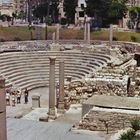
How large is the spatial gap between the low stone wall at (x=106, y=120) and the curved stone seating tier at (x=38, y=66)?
18752 millimetres

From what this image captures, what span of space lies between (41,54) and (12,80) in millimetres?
7949

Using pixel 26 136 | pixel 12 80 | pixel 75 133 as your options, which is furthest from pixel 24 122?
pixel 12 80

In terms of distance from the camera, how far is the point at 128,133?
14398 millimetres

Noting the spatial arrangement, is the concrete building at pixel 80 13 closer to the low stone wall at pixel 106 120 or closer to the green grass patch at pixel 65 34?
the green grass patch at pixel 65 34

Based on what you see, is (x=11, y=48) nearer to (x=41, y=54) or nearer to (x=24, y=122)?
(x=41, y=54)

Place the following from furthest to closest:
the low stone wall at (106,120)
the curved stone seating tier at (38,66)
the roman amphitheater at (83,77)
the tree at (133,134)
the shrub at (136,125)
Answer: the curved stone seating tier at (38,66) < the roman amphitheater at (83,77) < the low stone wall at (106,120) < the shrub at (136,125) < the tree at (133,134)

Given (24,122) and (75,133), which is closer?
(75,133)

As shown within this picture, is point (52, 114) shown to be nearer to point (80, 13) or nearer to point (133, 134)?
point (133, 134)

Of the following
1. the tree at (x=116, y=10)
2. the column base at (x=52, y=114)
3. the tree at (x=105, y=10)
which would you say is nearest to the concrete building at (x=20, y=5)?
the tree at (x=116, y=10)

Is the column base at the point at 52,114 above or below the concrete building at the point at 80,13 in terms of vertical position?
below

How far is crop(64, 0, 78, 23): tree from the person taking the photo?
243 ft

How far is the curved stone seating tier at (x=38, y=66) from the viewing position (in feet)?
124

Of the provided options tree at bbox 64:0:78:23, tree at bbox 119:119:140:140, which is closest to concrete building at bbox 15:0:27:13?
tree at bbox 64:0:78:23

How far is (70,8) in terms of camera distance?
247 feet
